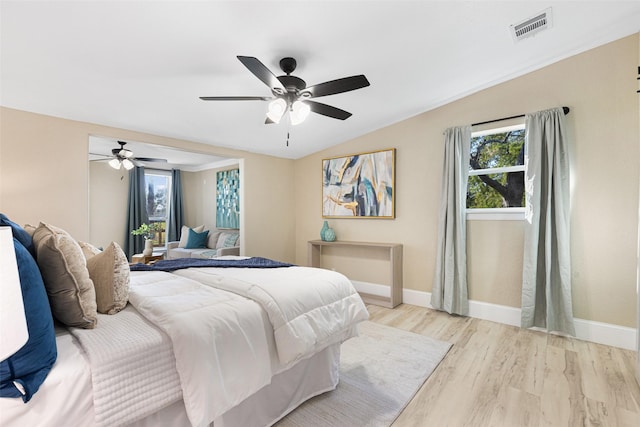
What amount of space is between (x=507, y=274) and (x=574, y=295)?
0.58 m

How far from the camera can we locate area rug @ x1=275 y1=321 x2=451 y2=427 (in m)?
1.81

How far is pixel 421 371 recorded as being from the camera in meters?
2.31

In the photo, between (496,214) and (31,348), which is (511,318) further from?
(31,348)

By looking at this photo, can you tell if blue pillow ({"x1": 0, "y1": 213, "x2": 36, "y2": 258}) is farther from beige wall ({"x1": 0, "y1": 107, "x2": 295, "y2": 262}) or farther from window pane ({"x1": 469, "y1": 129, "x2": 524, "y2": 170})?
window pane ({"x1": 469, "y1": 129, "x2": 524, "y2": 170})

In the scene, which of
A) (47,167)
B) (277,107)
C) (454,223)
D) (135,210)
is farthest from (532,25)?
(135,210)

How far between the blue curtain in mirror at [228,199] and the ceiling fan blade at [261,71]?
155 inches

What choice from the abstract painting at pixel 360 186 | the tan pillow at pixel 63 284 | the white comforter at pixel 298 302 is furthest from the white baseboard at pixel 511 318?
the tan pillow at pixel 63 284

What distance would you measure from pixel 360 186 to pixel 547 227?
91.0 inches

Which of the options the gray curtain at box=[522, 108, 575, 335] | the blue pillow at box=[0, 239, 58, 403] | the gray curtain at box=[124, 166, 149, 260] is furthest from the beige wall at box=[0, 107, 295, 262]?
the gray curtain at box=[522, 108, 575, 335]

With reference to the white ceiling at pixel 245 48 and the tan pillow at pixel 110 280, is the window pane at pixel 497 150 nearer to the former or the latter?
the white ceiling at pixel 245 48

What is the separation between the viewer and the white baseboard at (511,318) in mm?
2697

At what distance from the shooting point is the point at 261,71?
6.49 feet

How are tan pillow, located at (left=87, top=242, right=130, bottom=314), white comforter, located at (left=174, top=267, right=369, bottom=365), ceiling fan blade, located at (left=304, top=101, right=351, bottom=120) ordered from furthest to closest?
ceiling fan blade, located at (left=304, top=101, right=351, bottom=120) < white comforter, located at (left=174, top=267, right=369, bottom=365) < tan pillow, located at (left=87, top=242, right=130, bottom=314)

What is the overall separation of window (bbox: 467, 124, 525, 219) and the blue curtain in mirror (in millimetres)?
4171
